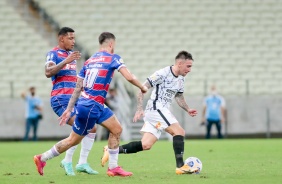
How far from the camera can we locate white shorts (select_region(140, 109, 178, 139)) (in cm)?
1316

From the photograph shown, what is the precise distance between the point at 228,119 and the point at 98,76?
711 inches

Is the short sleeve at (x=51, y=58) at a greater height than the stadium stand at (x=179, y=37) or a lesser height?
lesser

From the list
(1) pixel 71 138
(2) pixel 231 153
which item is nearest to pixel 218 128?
(2) pixel 231 153

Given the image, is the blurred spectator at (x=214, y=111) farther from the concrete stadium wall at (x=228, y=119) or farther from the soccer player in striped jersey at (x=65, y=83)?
the soccer player in striped jersey at (x=65, y=83)

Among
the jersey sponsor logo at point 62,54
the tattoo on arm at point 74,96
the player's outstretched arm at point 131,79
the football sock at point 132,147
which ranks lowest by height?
the football sock at point 132,147

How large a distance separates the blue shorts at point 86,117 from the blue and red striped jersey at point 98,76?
9cm

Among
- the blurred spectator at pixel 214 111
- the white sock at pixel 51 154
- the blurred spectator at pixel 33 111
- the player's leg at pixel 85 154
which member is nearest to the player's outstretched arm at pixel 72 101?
the white sock at pixel 51 154

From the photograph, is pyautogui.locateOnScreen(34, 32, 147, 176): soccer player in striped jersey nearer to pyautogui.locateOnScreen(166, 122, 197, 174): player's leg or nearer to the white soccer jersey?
pyautogui.locateOnScreen(166, 122, 197, 174): player's leg

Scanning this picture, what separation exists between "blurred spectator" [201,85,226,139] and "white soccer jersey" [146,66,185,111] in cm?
1391

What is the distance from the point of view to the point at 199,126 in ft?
96.5

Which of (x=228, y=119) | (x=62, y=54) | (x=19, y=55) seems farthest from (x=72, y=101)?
(x=19, y=55)

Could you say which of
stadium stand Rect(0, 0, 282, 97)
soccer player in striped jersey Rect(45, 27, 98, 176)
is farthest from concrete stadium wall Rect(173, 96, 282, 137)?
soccer player in striped jersey Rect(45, 27, 98, 176)

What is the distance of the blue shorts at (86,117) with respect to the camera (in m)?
11.7

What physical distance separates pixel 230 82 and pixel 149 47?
137 inches
